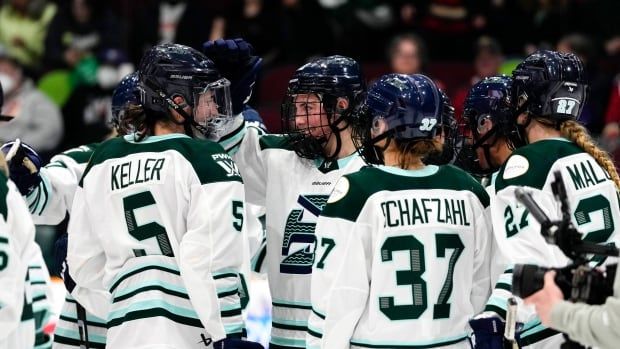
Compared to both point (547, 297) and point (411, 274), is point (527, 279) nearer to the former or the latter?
point (547, 297)

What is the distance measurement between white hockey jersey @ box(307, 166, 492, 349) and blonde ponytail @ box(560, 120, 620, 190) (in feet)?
1.91

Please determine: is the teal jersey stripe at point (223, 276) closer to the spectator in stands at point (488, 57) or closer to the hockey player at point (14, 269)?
the hockey player at point (14, 269)

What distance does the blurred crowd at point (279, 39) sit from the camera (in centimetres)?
1090

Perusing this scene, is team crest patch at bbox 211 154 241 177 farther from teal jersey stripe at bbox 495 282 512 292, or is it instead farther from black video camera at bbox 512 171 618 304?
black video camera at bbox 512 171 618 304

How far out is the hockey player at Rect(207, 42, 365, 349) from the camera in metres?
5.34

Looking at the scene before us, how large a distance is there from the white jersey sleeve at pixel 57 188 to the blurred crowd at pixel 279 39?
4.96 m

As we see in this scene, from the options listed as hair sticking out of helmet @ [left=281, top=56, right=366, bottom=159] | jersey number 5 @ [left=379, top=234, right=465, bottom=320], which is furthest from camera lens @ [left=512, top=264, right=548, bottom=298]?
hair sticking out of helmet @ [left=281, top=56, right=366, bottom=159]

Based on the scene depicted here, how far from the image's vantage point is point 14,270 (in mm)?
3914

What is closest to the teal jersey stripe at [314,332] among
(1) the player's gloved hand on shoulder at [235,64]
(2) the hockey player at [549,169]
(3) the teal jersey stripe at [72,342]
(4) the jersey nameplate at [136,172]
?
(2) the hockey player at [549,169]

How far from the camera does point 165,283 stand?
4.82m

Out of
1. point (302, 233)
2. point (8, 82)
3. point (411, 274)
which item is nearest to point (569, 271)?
point (411, 274)

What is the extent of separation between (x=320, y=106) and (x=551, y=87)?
105 cm

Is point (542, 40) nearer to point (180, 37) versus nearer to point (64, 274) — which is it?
point (180, 37)

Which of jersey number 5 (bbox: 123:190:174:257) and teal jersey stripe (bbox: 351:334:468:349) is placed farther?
jersey number 5 (bbox: 123:190:174:257)
